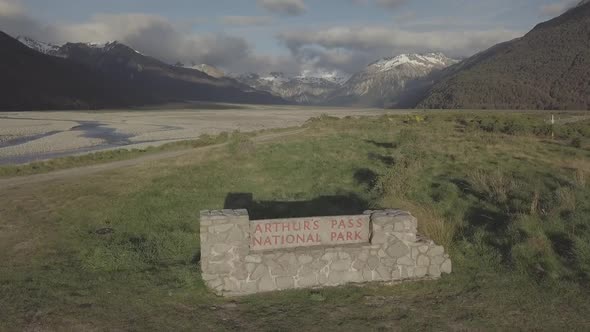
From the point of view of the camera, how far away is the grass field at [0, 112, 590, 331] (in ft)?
28.1

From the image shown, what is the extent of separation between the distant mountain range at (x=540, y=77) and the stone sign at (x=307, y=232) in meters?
156

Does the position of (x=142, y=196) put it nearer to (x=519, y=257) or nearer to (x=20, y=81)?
(x=519, y=257)

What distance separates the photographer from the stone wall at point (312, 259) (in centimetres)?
943

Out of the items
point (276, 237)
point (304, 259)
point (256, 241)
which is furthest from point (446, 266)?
point (256, 241)

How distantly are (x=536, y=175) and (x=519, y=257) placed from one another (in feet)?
31.4

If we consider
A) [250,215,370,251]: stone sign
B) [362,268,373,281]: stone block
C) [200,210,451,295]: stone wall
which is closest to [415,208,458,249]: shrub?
[200,210,451,295]: stone wall

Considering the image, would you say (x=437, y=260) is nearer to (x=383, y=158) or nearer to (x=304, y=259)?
(x=304, y=259)

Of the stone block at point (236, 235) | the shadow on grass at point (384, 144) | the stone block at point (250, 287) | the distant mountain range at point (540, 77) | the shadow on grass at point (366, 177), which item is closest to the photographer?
the stone block at point (236, 235)

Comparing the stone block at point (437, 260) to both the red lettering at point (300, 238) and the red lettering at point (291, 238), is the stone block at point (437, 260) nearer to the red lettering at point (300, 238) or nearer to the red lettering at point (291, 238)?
the red lettering at point (300, 238)

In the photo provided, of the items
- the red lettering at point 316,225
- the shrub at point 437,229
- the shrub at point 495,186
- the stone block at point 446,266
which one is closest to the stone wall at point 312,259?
the stone block at point 446,266

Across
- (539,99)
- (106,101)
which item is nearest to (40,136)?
(106,101)

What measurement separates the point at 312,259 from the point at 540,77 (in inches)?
7292

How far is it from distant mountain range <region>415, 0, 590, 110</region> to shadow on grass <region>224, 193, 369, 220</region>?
15071cm

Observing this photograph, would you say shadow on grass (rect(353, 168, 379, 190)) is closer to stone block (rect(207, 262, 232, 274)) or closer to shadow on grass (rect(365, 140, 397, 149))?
shadow on grass (rect(365, 140, 397, 149))
